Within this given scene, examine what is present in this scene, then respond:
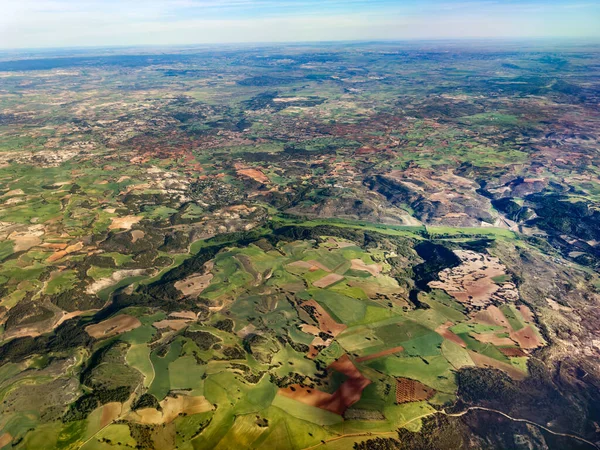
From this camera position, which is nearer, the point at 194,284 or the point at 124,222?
the point at 194,284

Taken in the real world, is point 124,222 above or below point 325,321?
above

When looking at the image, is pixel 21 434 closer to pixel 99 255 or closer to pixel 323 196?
pixel 99 255

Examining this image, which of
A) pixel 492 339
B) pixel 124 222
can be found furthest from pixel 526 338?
pixel 124 222

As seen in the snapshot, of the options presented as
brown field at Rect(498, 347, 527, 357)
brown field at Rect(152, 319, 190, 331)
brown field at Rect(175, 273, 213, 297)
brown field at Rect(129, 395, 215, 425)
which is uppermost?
brown field at Rect(129, 395, 215, 425)

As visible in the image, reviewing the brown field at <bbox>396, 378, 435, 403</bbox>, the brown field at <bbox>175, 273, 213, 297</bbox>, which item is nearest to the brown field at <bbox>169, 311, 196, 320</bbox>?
the brown field at <bbox>175, 273, 213, 297</bbox>

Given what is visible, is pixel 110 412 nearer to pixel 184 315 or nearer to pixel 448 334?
pixel 184 315

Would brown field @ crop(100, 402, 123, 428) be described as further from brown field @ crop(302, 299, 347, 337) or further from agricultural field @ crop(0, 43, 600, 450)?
brown field @ crop(302, 299, 347, 337)

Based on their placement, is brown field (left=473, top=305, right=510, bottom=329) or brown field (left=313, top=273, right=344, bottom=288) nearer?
brown field (left=473, top=305, right=510, bottom=329)

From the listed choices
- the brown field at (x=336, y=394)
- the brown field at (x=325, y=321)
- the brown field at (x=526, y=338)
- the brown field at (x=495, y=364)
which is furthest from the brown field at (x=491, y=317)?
Answer: the brown field at (x=336, y=394)
